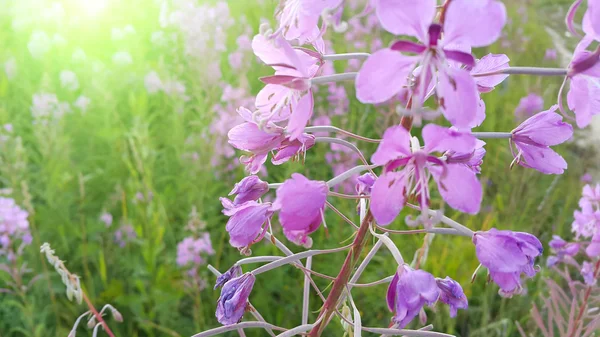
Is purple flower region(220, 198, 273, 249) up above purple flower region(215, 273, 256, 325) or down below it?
above

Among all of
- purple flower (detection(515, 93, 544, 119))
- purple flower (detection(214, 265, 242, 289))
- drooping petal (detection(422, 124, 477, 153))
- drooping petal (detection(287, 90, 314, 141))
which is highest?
drooping petal (detection(287, 90, 314, 141))

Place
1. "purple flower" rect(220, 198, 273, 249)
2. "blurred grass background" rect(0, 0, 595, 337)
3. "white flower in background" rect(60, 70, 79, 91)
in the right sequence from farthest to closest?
1. "white flower in background" rect(60, 70, 79, 91)
2. "blurred grass background" rect(0, 0, 595, 337)
3. "purple flower" rect(220, 198, 273, 249)

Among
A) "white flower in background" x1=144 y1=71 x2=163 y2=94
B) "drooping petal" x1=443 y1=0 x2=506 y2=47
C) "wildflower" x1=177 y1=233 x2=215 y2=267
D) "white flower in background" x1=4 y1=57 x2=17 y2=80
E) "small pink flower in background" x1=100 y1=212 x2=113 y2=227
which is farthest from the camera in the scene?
"white flower in background" x1=4 y1=57 x2=17 y2=80

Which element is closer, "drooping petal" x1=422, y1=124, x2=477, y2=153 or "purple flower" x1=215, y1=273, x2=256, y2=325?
"drooping petal" x1=422, y1=124, x2=477, y2=153

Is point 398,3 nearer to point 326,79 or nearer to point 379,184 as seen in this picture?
point 326,79

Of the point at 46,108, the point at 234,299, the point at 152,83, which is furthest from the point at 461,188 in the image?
the point at 152,83

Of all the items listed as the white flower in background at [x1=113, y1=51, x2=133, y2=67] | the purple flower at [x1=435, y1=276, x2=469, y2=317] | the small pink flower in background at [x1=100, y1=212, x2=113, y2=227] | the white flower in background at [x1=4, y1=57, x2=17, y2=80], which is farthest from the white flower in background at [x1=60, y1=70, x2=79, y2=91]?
the purple flower at [x1=435, y1=276, x2=469, y2=317]

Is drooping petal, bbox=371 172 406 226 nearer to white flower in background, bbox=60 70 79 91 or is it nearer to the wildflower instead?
the wildflower
